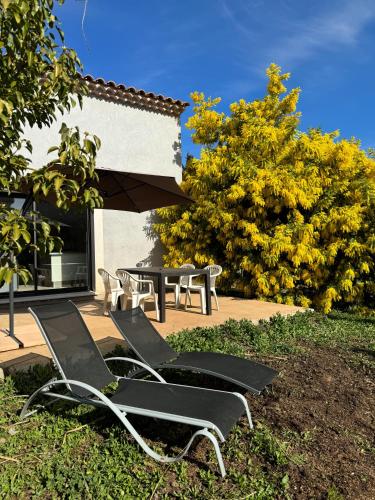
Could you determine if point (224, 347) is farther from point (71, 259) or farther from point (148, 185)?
point (71, 259)

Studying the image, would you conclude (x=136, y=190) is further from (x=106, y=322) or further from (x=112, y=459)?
(x=112, y=459)

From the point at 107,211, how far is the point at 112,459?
8210 mm

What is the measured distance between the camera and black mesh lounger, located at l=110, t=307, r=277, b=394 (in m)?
4.07

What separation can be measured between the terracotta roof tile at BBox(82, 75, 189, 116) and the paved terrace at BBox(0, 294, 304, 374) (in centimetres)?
517

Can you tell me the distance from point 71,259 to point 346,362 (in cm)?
712

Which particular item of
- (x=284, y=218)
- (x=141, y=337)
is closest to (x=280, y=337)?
(x=141, y=337)

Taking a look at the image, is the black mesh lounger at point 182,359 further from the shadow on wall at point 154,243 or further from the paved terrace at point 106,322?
the shadow on wall at point 154,243

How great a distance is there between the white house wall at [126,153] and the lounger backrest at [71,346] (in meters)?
6.29

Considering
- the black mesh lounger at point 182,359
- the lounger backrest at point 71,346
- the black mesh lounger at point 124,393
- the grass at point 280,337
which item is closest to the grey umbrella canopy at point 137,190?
the grass at point 280,337

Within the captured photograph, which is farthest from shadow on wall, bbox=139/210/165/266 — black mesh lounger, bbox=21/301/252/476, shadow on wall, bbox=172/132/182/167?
black mesh lounger, bbox=21/301/252/476

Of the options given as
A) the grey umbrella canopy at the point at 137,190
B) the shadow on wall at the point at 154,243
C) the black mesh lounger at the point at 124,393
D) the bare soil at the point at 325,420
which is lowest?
the bare soil at the point at 325,420

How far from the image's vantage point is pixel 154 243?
1184 cm

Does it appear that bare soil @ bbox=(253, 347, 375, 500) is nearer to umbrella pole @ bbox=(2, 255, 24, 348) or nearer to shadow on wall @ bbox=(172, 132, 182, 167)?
umbrella pole @ bbox=(2, 255, 24, 348)

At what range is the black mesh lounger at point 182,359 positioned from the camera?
4070mm
